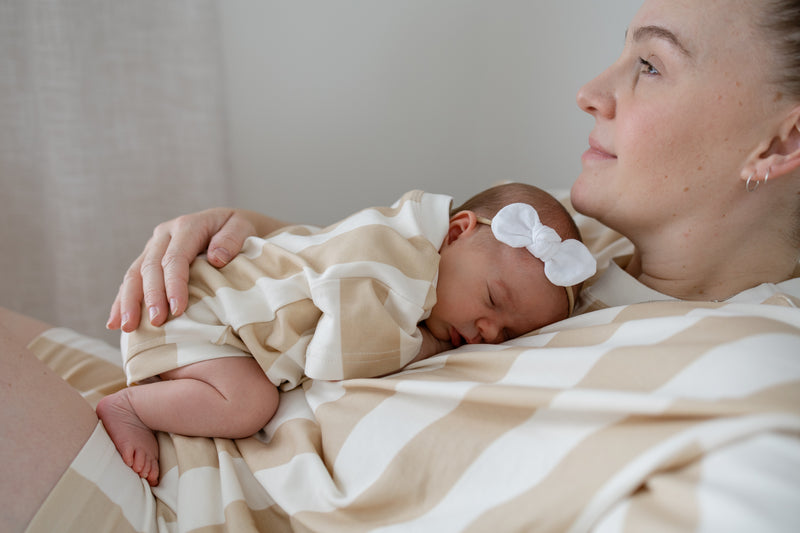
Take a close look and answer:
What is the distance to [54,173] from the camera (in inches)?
73.7

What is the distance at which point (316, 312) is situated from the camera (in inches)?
44.7

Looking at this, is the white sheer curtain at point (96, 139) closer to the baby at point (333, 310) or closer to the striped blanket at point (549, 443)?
the baby at point (333, 310)

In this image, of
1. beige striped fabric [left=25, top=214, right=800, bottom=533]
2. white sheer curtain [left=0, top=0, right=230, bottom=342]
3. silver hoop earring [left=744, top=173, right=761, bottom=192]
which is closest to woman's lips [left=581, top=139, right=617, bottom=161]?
silver hoop earring [left=744, top=173, right=761, bottom=192]

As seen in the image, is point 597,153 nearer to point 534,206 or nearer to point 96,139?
point 534,206

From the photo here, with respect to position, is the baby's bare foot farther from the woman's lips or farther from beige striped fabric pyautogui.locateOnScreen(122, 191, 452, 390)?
the woman's lips

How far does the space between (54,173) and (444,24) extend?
131 cm

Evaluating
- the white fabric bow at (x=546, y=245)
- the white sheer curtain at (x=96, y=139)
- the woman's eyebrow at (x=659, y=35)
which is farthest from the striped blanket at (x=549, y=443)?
the white sheer curtain at (x=96, y=139)

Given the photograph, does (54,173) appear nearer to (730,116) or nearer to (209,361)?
(209,361)

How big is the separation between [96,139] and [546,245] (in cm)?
142

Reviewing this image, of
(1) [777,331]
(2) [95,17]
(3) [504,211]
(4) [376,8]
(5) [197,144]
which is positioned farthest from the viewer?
(4) [376,8]

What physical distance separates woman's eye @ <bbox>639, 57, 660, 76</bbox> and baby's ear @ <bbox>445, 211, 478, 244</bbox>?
415 millimetres

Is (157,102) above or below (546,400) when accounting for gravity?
above

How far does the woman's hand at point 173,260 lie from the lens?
113cm

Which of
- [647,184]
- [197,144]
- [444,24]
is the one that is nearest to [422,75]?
[444,24]
